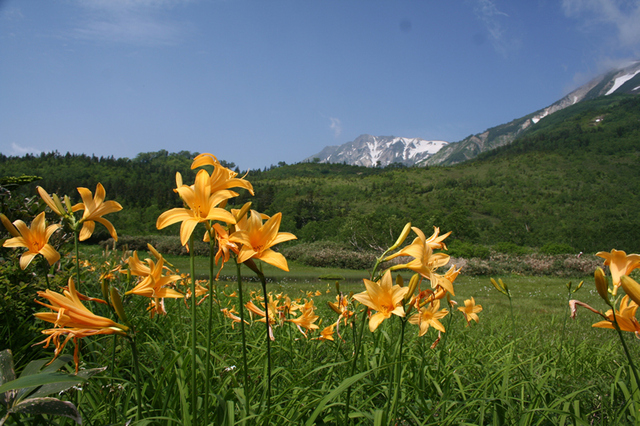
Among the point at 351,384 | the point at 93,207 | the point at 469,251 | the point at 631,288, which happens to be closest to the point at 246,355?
the point at 351,384

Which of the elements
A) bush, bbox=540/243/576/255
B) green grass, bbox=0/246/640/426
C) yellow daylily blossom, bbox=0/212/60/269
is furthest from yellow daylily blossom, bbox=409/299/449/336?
bush, bbox=540/243/576/255

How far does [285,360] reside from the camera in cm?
229

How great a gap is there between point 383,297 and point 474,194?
5069 centimetres

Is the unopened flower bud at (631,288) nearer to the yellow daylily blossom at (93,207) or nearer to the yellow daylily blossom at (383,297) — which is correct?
the yellow daylily blossom at (383,297)

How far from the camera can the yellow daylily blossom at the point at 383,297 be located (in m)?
1.13

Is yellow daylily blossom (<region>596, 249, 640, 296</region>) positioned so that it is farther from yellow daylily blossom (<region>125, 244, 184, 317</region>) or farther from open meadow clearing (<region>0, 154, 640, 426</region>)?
yellow daylily blossom (<region>125, 244, 184, 317</region>)

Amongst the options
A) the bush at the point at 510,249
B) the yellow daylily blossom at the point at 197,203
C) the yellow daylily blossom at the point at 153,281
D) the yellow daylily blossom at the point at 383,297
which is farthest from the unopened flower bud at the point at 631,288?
the bush at the point at 510,249

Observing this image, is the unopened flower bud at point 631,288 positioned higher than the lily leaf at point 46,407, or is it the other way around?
the unopened flower bud at point 631,288

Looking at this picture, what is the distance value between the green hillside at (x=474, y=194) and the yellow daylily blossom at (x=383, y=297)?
2248cm

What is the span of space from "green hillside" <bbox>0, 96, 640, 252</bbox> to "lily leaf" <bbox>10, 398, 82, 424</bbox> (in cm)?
2307

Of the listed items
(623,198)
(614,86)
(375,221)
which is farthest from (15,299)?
(614,86)

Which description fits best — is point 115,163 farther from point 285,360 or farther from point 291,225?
point 285,360

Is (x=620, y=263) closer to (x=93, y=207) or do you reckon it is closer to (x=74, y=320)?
(x=74, y=320)

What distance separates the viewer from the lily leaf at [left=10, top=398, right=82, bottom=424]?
0.75 m
